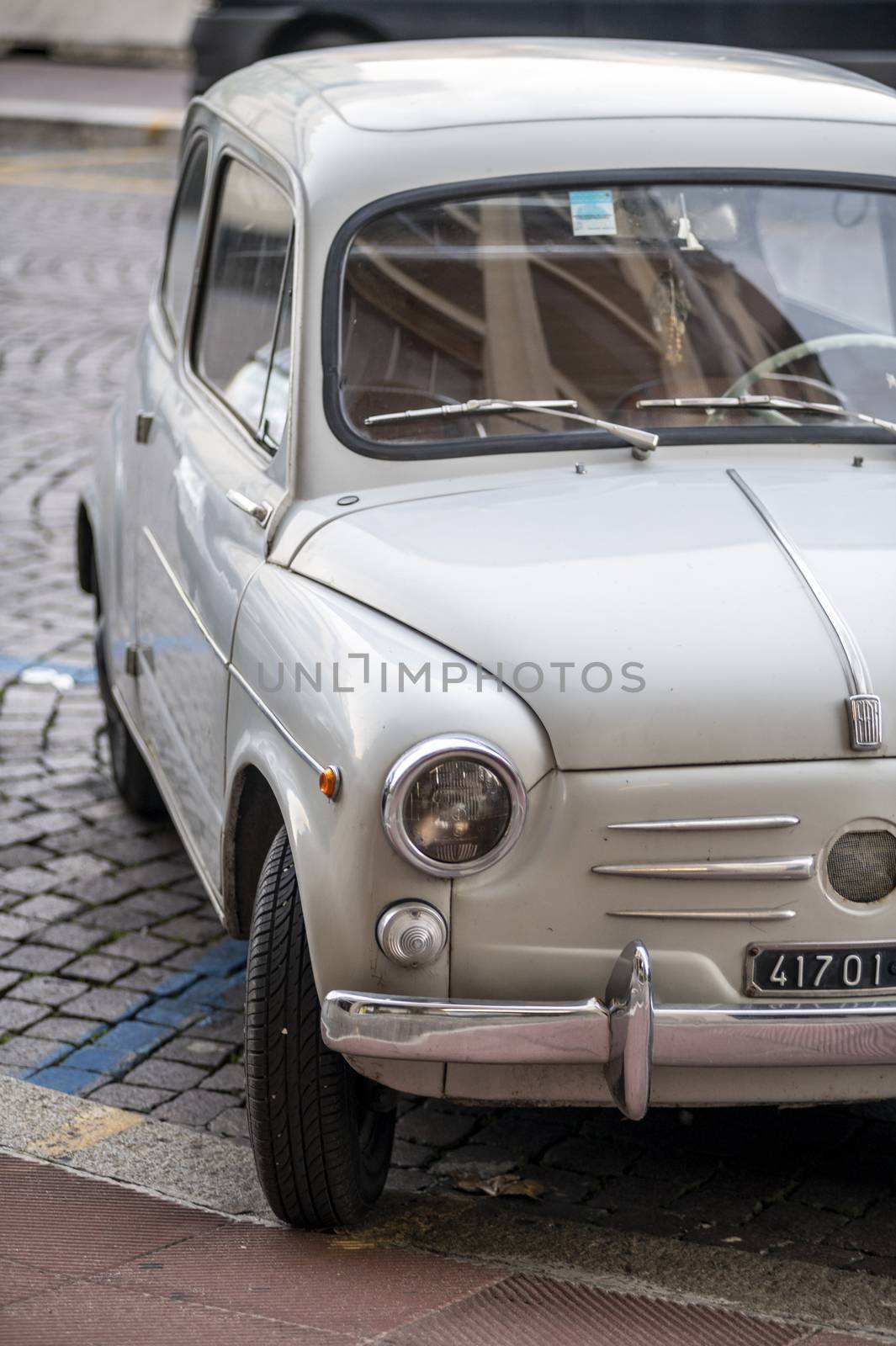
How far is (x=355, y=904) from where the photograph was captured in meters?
2.92

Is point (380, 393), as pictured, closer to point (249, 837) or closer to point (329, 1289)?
point (249, 837)

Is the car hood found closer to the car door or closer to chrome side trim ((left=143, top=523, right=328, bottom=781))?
chrome side trim ((left=143, top=523, right=328, bottom=781))

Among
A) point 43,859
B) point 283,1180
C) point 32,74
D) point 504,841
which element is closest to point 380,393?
point 504,841

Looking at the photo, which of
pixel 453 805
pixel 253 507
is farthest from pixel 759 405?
pixel 453 805

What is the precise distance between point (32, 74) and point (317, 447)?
64.1ft

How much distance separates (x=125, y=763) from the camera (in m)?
5.45

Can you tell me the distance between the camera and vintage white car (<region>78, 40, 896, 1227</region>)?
A: 2900 millimetres

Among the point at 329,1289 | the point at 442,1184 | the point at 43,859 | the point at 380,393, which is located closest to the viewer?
the point at 329,1289

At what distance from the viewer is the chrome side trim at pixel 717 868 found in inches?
114

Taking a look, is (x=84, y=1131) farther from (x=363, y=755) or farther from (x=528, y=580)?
(x=528, y=580)

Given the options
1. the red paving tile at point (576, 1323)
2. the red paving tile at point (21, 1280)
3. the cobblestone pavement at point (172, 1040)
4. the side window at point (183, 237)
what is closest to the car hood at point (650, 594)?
the red paving tile at point (576, 1323)

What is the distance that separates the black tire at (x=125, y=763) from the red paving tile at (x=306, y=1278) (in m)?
2.26

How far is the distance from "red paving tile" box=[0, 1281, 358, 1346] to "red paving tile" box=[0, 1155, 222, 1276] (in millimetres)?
137

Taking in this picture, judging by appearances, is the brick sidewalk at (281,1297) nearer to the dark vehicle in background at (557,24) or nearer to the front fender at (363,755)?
the front fender at (363,755)
